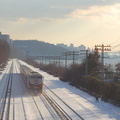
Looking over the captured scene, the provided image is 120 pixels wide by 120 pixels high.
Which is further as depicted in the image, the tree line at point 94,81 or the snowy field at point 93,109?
the tree line at point 94,81

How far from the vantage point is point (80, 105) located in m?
28.0

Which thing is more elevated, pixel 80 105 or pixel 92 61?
pixel 92 61

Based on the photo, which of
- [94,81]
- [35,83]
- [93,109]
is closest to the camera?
[93,109]

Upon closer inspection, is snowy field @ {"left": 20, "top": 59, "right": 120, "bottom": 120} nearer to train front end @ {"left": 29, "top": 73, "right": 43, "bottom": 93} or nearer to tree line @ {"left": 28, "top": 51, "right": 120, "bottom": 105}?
tree line @ {"left": 28, "top": 51, "right": 120, "bottom": 105}

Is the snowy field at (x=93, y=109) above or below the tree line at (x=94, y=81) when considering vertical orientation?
below

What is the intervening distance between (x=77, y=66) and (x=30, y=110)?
32.2 metres

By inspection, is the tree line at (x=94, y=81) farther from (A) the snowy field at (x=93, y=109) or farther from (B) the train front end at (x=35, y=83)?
(B) the train front end at (x=35, y=83)

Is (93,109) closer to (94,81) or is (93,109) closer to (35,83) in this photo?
(35,83)

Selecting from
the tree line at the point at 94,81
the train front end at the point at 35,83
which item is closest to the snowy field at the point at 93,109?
the tree line at the point at 94,81

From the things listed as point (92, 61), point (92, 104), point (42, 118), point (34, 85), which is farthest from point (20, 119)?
point (92, 61)

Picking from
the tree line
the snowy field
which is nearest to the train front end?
the snowy field

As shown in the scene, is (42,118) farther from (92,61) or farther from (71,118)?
(92,61)

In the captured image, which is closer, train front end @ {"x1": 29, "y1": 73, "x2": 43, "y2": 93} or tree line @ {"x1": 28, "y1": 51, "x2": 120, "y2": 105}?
tree line @ {"x1": 28, "y1": 51, "x2": 120, "y2": 105}

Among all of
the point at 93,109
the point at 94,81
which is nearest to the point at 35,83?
the point at 94,81
